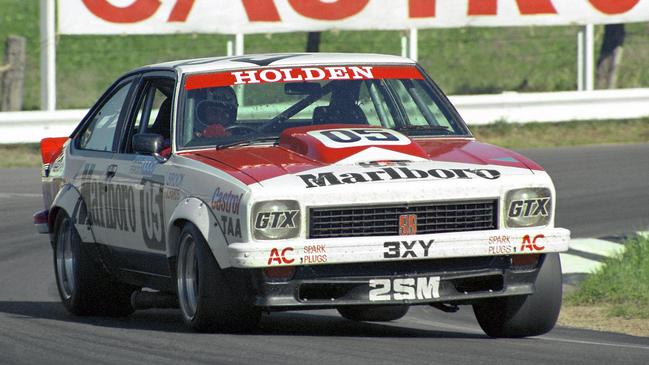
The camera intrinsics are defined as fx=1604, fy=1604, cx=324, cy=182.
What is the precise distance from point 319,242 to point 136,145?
1616 mm

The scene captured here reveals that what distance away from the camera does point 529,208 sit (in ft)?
26.4

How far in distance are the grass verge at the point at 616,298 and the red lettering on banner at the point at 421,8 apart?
1169 cm

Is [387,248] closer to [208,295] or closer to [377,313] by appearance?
[208,295]

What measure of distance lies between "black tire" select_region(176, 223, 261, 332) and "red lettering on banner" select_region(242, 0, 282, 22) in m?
14.2

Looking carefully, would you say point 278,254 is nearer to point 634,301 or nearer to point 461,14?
point 634,301

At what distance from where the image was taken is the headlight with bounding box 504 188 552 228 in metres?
8.00

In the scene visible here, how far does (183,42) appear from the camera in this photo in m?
38.9

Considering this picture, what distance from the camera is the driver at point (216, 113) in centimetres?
879

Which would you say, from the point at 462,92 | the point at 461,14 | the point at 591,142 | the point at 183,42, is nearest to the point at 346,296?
the point at 591,142

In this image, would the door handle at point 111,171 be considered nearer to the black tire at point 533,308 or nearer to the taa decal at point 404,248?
the taa decal at point 404,248

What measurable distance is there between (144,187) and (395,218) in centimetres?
171

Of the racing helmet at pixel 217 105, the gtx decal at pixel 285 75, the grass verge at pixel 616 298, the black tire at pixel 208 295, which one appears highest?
the gtx decal at pixel 285 75

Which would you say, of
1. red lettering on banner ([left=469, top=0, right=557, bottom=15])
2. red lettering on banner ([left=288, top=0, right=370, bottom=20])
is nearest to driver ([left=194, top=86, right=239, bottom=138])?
red lettering on banner ([left=288, top=0, right=370, bottom=20])

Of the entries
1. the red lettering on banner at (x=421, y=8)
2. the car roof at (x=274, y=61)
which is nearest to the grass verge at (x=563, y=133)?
the red lettering on banner at (x=421, y=8)
